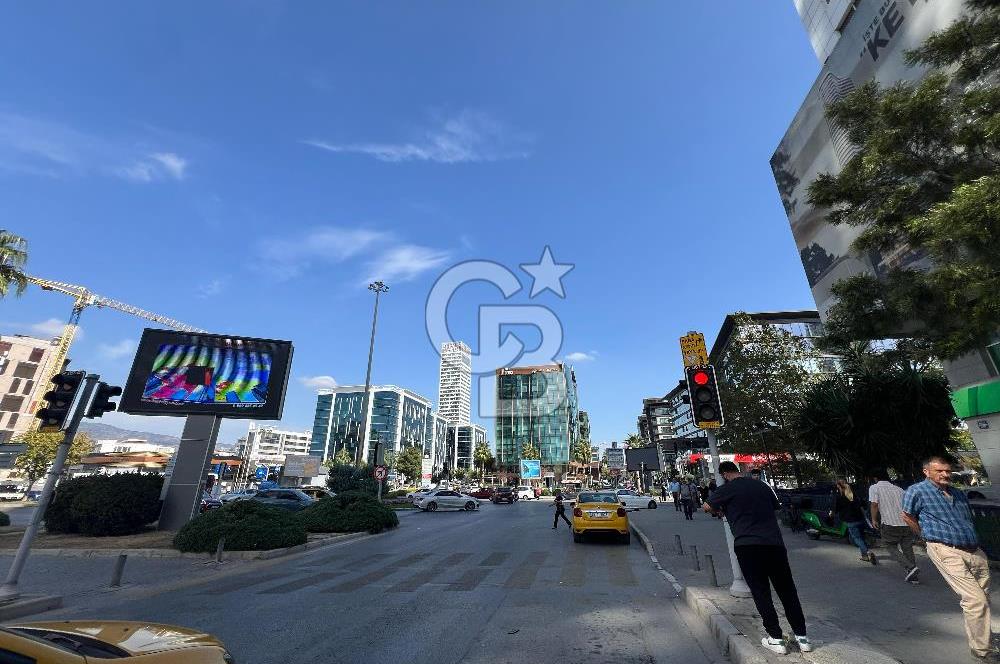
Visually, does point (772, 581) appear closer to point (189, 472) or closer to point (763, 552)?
point (763, 552)

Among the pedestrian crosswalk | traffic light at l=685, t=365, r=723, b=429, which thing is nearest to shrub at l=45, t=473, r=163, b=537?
the pedestrian crosswalk

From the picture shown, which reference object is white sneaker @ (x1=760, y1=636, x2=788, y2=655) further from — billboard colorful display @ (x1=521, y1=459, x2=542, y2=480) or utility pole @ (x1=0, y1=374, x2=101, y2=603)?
billboard colorful display @ (x1=521, y1=459, x2=542, y2=480)

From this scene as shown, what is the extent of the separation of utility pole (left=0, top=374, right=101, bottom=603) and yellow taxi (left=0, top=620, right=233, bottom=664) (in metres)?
5.86

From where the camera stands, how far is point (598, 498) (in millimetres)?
15602

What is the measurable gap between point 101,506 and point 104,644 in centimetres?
1564

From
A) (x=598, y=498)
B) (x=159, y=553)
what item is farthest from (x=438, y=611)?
(x=598, y=498)

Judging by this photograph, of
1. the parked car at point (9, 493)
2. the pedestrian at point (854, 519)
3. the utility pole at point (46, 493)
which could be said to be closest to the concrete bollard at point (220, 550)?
the utility pole at point (46, 493)

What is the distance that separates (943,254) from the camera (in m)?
8.94

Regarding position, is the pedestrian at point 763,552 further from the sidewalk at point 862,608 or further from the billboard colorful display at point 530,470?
the billboard colorful display at point 530,470

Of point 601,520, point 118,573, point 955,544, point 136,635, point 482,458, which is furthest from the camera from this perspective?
point 482,458

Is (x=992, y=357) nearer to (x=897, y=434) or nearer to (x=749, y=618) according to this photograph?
(x=897, y=434)

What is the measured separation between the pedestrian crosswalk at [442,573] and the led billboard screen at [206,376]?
10081 millimetres

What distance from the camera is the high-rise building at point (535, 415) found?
5310 inches

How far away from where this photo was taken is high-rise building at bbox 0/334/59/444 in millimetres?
65812
